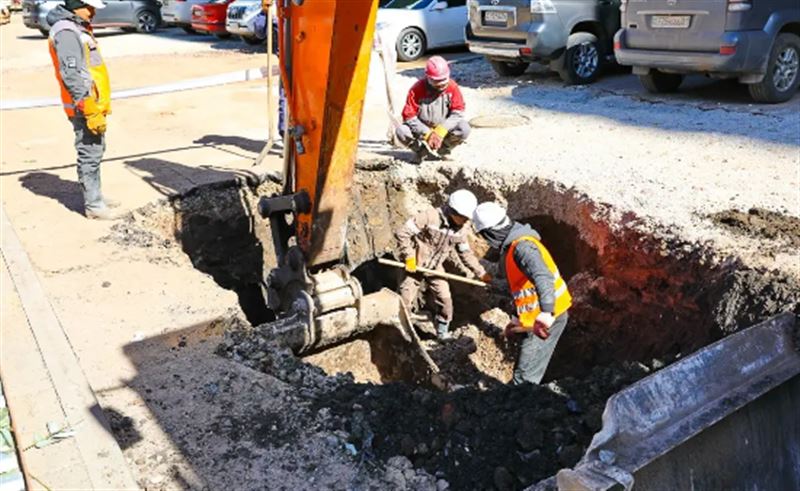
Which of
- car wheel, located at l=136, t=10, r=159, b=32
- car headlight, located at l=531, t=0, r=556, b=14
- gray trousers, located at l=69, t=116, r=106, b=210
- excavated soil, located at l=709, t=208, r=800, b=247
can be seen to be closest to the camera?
excavated soil, located at l=709, t=208, r=800, b=247

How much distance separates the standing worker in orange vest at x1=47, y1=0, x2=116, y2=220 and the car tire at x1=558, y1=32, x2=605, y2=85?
25.7 feet

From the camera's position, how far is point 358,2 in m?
4.62

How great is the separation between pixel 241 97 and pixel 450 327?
7.47 meters

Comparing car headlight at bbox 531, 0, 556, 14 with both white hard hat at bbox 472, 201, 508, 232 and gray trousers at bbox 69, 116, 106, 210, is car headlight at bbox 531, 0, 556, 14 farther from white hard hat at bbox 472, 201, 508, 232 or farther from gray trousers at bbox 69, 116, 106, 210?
white hard hat at bbox 472, 201, 508, 232

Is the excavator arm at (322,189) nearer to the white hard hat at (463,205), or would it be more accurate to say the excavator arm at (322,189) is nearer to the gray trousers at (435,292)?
the white hard hat at (463,205)

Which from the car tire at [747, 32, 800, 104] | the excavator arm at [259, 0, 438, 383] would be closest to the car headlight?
the car tire at [747, 32, 800, 104]

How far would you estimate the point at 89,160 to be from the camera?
7.57m

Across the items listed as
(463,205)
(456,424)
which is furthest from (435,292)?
(456,424)

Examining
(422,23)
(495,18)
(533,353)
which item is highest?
(495,18)

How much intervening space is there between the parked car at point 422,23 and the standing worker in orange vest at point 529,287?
36.3 feet

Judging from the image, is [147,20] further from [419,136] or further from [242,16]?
[419,136]

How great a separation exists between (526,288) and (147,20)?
23.3 m

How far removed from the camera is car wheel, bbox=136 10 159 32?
25.3 meters

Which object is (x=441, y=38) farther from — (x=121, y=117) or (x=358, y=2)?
(x=358, y=2)
